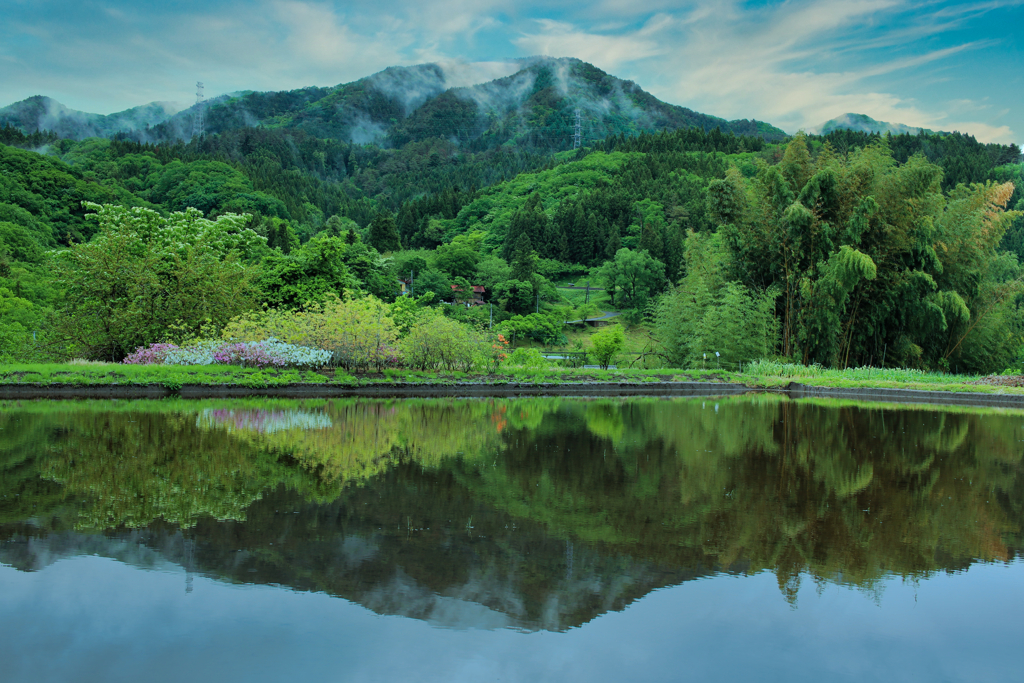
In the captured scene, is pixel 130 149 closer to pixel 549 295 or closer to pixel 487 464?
pixel 549 295

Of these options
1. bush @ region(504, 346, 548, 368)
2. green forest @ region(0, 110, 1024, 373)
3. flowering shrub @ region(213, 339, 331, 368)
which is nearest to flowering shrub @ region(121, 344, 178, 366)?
green forest @ region(0, 110, 1024, 373)

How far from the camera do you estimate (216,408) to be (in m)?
11.9

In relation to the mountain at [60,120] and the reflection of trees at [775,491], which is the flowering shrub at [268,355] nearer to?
the reflection of trees at [775,491]

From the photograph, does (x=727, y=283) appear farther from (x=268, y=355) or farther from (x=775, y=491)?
(x=775, y=491)

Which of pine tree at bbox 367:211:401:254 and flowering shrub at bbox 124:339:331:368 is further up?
pine tree at bbox 367:211:401:254

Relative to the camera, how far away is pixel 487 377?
17.1 m

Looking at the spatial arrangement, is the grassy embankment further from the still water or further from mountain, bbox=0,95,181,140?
mountain, bbox=0,95,181,140

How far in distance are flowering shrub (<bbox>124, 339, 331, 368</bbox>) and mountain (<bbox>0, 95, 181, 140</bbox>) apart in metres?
173

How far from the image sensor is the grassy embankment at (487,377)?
13.7 meters

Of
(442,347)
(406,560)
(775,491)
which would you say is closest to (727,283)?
(442,347)

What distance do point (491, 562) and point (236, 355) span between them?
43.6 feet

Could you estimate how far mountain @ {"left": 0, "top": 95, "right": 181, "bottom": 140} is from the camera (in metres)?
166

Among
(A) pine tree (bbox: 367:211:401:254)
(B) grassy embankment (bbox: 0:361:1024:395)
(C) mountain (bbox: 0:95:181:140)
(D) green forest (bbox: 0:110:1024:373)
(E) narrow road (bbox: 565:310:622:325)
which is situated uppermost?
(C) mountain (bbox: 0:95:181:140)

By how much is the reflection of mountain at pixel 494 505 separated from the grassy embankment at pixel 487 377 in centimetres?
354
